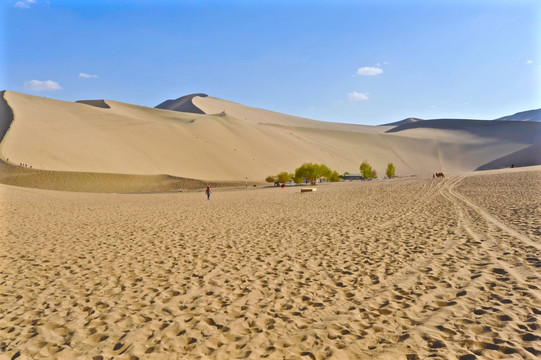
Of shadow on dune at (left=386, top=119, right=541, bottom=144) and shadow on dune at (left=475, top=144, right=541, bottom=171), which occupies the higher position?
shadow on dune at (left=386, top=119, right=541, bottom=144)

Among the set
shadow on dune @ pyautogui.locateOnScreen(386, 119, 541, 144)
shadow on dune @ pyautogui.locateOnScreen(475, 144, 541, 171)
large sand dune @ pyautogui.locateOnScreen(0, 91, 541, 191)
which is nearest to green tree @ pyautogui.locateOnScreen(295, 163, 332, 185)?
large sand dune @ pyautogui.locateOnScreen(0, 91, 541, 191)

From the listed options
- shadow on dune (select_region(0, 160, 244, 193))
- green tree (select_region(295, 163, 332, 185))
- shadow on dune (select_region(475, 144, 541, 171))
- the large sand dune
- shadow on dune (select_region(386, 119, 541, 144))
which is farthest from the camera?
shadow on dune (select_region(386, 119, 541, 144))

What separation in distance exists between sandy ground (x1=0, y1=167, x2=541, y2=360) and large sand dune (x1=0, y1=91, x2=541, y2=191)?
53.3 m

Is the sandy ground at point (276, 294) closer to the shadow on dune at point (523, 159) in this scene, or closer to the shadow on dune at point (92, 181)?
the shadow on dune at point (92, 181)

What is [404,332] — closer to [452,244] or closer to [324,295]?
[324,295]

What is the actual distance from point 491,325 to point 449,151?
→ 514 ft

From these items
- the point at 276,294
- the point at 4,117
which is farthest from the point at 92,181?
the point at 276,294

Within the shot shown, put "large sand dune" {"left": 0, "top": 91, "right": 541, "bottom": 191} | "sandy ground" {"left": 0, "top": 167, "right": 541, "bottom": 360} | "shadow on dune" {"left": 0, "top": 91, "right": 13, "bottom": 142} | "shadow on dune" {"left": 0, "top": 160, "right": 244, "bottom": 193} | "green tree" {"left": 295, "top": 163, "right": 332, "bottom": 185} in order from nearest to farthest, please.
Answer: "sandy ground" {"left": 0, "top": 167, "right": 541, "bottom": 360}
"shadow on dune" {"left": 0, "top": 160, "right": 244, "bottom": 193}
"green tree" {"left": 295, "top": 163, "right": 332, "bottom": 185}
"large sand dune" {"left": 0, "top": 91, "right": 541, "bottom": 191}
"shadow on dune" {"left": 0, "top": 91, "right": 13, "bottom": 142}

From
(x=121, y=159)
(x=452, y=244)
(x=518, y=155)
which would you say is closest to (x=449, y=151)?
(x=518, y=155)

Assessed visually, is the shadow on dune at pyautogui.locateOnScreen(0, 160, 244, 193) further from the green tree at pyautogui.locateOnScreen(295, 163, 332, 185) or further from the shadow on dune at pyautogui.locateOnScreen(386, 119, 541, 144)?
the shadow on dune at pyautogui.locateOnScreen(386, 119, 541, 144)

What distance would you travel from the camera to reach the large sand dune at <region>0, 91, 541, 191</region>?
2613 inches

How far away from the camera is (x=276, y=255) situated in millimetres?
9312

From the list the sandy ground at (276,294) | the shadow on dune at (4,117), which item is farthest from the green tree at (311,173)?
the shadow on dune at (4,117)

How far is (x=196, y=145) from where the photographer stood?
88.4 m
